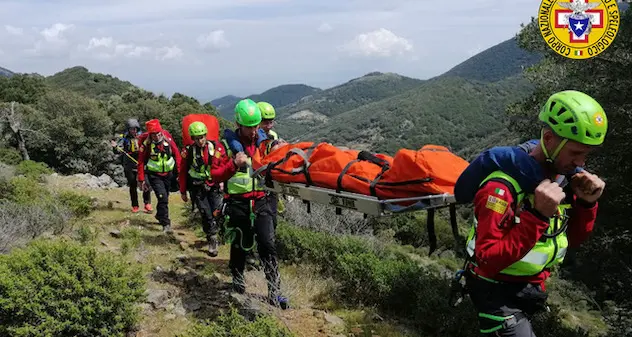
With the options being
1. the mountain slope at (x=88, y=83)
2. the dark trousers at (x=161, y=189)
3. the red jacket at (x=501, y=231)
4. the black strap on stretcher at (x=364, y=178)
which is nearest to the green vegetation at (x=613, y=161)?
the black strap on stretcher at (x=364, y=178)


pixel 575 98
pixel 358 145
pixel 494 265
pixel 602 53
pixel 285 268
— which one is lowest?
pixel 358 145

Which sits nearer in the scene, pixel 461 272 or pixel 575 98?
pixel 575 98

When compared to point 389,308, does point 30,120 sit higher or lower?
higher

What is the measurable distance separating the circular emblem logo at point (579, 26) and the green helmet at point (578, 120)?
29.2 feet

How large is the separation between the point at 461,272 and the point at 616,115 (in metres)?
7.79

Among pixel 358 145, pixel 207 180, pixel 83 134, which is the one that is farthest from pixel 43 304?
pixel 358 145

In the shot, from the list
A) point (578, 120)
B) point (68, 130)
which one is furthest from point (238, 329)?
point (68, 130)

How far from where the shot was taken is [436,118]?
484 ft

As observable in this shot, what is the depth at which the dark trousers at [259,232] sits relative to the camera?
5.45 m

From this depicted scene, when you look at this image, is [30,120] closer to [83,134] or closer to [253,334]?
[83,134]

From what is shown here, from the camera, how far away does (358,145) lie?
144875 mm

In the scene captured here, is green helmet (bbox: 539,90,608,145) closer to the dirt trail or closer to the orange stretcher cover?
the orange stretcher cover

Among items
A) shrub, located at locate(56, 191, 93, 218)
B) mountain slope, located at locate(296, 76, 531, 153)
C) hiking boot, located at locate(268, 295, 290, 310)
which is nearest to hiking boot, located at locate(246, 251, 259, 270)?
hiking boot, located at locate(268, 295, 290, 310)

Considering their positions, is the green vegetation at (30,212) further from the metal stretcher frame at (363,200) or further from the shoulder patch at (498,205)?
the shoulder patch at (498,205)
